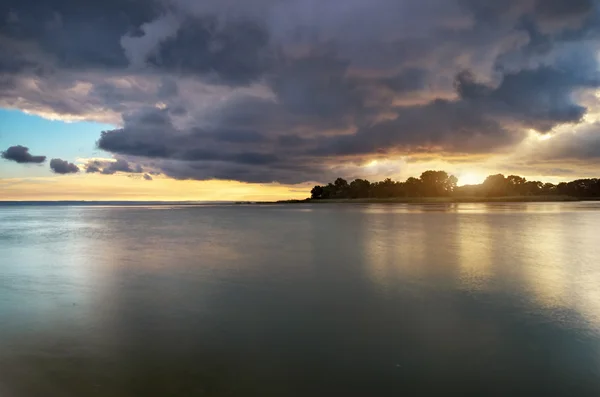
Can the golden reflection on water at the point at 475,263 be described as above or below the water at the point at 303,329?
below

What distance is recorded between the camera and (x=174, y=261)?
19328mm

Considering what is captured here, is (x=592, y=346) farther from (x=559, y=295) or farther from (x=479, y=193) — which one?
(x=479, y=193)

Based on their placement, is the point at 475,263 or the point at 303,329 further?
the point at 475,263

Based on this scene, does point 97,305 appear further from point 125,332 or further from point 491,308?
point 491,308

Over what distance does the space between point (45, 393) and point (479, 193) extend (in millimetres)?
197005

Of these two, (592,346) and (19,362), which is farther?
(592,346)

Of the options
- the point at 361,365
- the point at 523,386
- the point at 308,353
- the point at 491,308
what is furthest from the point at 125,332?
the point at 491,308

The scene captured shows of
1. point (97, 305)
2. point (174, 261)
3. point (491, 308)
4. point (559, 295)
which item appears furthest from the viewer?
point (174, 261)

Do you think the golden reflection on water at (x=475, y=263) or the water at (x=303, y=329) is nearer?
the water at (x=303, y=329)

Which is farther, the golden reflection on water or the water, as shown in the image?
the golden reflection on water

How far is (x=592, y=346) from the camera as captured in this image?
299 inches

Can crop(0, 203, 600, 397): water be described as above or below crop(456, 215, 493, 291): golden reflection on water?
above

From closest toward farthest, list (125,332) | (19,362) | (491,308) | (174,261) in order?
(19,362)
(125,332)
(491,308)
(174,261)

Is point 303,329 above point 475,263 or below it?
above
